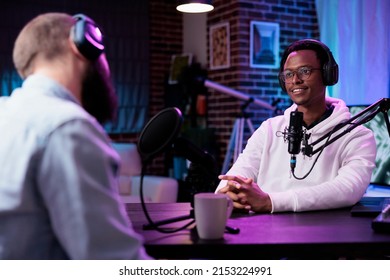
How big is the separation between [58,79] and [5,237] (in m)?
0.27

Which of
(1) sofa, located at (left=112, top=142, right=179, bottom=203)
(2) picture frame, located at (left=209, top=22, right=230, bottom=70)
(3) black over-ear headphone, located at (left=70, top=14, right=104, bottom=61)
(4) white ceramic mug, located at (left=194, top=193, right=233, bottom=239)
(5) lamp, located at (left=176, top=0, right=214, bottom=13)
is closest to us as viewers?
(3) black over-ear headphone, located at (left=70, top=14, right=104, bottom=61)

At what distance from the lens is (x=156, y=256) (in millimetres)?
1165

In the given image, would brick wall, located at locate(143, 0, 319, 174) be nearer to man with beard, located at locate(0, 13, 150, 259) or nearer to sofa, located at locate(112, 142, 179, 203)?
sofa, located at locate(112, 142, 179, 203)

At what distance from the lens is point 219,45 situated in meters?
5.06

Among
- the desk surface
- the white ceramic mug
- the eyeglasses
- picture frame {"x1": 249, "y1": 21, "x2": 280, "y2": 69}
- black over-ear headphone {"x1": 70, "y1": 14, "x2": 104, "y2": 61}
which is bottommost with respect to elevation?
the desk surface

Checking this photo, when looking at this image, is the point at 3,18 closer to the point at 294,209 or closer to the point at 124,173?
the point at 124,173

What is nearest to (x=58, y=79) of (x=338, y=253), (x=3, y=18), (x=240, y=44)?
(x=338, y=253)

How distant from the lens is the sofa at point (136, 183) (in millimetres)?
4207

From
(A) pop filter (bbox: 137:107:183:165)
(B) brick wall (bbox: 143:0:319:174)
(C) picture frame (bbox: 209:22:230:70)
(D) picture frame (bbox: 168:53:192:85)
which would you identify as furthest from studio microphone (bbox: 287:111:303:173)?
(D) picture frame (bbox: 168:53:192:85)

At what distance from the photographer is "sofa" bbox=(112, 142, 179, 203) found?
4207mm

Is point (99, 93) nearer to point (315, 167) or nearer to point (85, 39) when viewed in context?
point (85, 39)

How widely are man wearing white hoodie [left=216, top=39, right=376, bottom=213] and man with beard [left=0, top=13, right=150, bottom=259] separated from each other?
0.74 metres

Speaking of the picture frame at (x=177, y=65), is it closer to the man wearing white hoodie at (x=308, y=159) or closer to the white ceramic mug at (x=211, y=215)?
the man wearing white hoodie at (x=308, y=159)

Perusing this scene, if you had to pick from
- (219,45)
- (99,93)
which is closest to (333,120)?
(99,93)
